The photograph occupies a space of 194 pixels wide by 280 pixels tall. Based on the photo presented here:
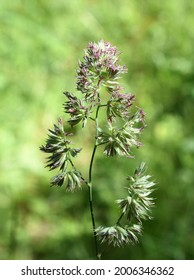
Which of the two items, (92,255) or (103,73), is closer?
(103,73)

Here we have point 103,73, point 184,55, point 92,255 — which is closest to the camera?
point 103,73

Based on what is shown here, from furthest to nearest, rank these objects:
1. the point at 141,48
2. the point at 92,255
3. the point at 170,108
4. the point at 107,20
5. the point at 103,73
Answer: the point at 107,20
the point at 141,48
the point at 170,108
the point at 92,255
the point at 103,73

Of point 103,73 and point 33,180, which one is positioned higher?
point 33,180

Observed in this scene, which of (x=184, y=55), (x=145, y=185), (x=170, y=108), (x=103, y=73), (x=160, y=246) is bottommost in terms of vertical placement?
(x=145, y=185)

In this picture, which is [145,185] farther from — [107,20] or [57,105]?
[107,20]
